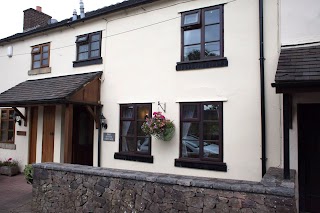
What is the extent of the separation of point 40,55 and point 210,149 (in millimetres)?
8033

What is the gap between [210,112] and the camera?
6961 mm

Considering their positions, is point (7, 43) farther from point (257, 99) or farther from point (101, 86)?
point (257, 99)

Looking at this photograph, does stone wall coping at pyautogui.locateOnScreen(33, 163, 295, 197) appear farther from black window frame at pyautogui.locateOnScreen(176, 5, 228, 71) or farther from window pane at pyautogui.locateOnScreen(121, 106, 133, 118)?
black window frame at pyautogui.locateOnScreen(176, 5, 228, 71)

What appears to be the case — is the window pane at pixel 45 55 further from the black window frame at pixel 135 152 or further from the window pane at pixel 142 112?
the window pane at pixel 142 112

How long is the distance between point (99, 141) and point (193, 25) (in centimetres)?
466

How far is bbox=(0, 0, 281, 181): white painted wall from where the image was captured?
6320mm

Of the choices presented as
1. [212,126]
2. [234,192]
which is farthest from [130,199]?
[212,126]

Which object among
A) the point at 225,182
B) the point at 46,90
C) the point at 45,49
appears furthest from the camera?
the point at 45,49

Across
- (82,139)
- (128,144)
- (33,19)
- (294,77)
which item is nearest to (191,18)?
(294,77)

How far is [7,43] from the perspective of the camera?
12.3 metres

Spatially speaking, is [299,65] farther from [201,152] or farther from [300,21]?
[201,152]

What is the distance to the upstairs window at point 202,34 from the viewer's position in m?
7.04

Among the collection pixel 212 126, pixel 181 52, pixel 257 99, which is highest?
pixel 181 52

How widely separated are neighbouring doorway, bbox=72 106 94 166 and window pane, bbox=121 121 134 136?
2116 mm
